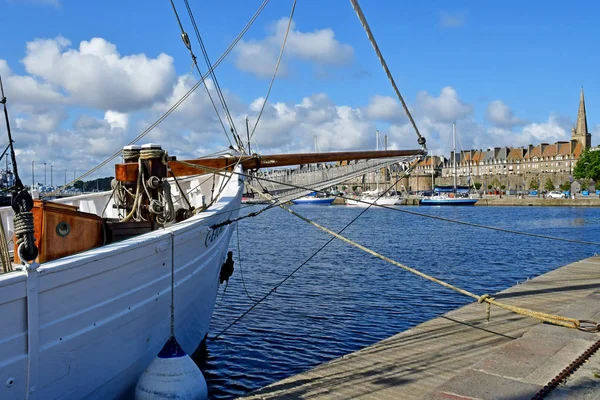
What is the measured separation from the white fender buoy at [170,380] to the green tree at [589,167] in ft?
379

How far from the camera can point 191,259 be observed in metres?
7.32

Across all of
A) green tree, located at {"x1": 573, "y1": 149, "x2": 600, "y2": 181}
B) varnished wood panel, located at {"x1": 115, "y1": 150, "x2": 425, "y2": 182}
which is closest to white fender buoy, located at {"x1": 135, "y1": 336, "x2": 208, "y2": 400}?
varnished wood panel, located at {"x1": 115, "y1": 150, "x2": 425, "y2": 182}

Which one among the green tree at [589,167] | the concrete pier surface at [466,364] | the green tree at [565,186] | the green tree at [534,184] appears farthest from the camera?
the green tree at [534,184]

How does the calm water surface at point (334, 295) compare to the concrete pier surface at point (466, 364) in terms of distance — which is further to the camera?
the calm water surface at point (334, 295)

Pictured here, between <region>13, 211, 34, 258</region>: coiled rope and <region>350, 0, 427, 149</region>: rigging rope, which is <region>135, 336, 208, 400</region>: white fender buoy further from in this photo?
<region>350, 0, 427, 149</region>: rigging rope

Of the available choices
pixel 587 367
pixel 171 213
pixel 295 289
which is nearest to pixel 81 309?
pixel 171 213

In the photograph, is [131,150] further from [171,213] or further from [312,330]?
[312,330]

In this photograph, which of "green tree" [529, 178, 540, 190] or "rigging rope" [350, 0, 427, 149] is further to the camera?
"green tree" [529, 178, 540, 190]

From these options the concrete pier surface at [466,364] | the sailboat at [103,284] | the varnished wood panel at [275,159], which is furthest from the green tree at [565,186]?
the sailboat at [103,284]

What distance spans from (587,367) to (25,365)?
231 inches

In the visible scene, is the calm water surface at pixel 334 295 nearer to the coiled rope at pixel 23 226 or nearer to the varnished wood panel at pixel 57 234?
the varnished wood panel at pixel 57 234

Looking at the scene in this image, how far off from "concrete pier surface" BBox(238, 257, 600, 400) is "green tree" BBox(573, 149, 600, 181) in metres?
109

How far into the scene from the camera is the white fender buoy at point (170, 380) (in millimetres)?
5977

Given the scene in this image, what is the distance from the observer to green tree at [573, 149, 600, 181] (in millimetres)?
108188
